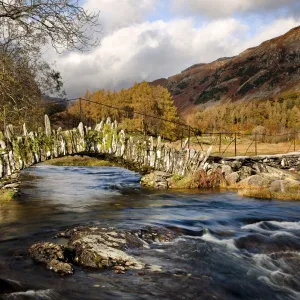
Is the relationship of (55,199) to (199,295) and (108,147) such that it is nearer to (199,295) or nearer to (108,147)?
(108,147)

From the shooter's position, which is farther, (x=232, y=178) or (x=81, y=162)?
(x=81, y=162)

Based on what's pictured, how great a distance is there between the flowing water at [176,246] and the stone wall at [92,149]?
2.11 meters

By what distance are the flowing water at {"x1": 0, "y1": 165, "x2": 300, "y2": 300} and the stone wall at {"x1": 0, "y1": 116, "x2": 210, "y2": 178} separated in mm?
2114

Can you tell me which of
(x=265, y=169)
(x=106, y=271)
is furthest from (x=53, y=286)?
(x=265, y=169)

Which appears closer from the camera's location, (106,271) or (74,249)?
(106,271)

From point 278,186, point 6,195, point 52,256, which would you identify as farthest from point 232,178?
point 52,256

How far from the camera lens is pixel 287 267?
8570 millimetres

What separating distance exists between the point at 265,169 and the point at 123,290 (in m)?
19.1

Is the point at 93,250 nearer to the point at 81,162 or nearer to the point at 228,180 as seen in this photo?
the point at 228,180

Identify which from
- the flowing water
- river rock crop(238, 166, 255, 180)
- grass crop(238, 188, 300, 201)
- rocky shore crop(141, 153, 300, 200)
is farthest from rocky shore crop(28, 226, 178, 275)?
river rock crop(238, 166, 255, 180)

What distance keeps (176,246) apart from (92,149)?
10604mm

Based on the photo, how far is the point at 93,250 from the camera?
26.8ft

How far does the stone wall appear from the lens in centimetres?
1579

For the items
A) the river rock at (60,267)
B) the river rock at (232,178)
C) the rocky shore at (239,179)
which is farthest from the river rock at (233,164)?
the river rock at (60,267)
